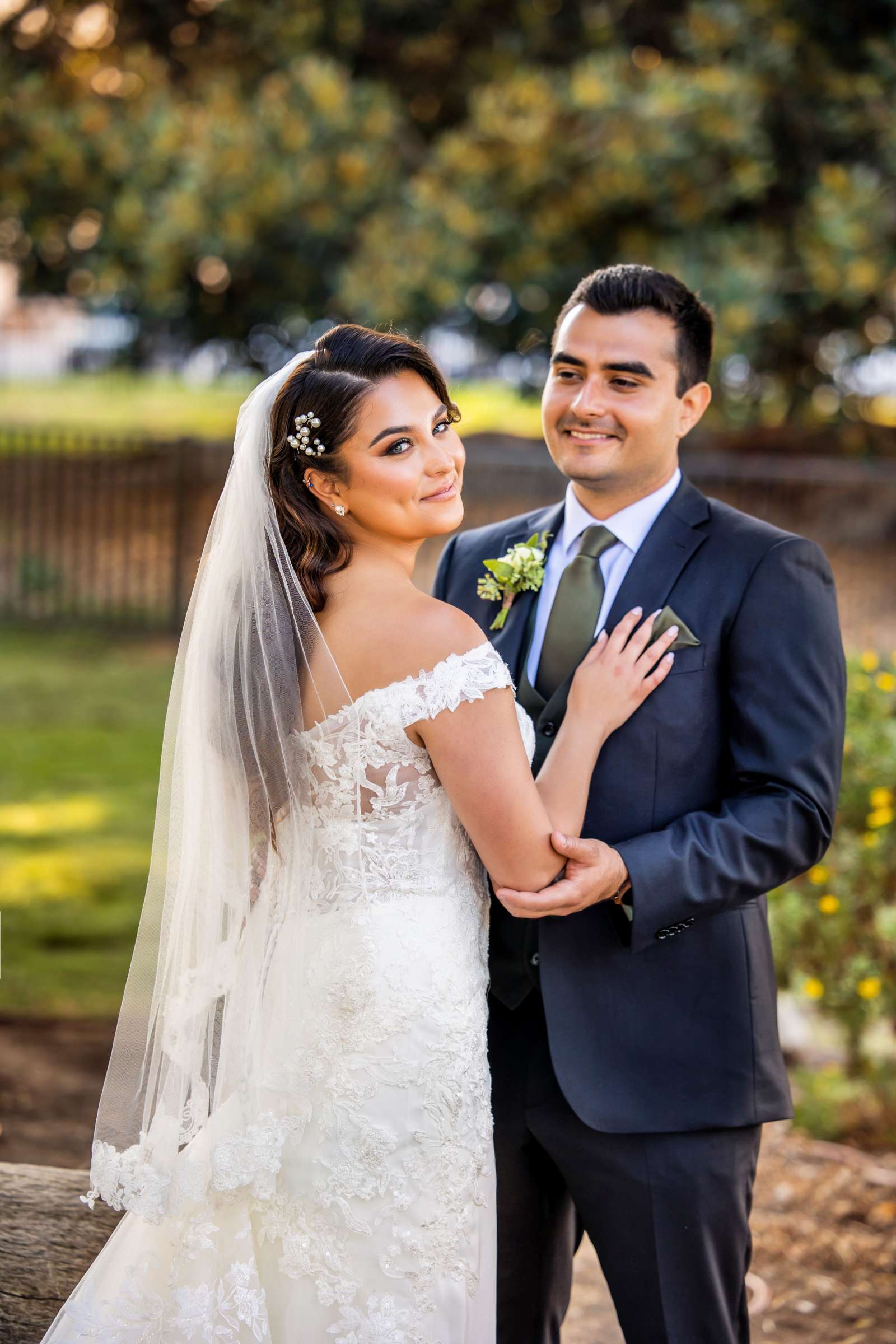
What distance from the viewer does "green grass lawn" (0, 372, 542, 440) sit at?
713 inches

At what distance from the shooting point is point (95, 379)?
21.2m

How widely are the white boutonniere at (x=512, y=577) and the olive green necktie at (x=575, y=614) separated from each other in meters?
0.08

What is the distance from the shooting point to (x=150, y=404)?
66.1ft

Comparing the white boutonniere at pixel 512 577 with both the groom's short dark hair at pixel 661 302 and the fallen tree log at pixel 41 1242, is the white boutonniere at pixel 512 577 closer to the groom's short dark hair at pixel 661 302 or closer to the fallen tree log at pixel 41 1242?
the groom's short dark hair at pixel 661 302

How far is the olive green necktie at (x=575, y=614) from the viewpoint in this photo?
279cm

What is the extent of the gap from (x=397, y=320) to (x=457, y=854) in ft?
24.4

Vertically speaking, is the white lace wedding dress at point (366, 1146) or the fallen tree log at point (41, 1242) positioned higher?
the white lace wedding dress at point (366, 1146)

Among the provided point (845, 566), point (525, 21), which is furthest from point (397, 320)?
point (845, 566)

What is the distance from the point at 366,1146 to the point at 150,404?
1894cm

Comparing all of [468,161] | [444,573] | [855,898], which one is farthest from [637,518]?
[468,161]

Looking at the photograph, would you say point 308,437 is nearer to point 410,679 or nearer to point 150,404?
point 410,679

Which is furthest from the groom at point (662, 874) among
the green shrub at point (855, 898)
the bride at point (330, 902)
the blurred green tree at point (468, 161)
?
the blurred green tree at point (468, 161)

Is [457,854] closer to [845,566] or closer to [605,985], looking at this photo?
[605,985]

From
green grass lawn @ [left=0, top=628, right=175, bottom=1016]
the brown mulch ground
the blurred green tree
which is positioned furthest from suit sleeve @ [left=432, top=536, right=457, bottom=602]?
the blurred green tree
